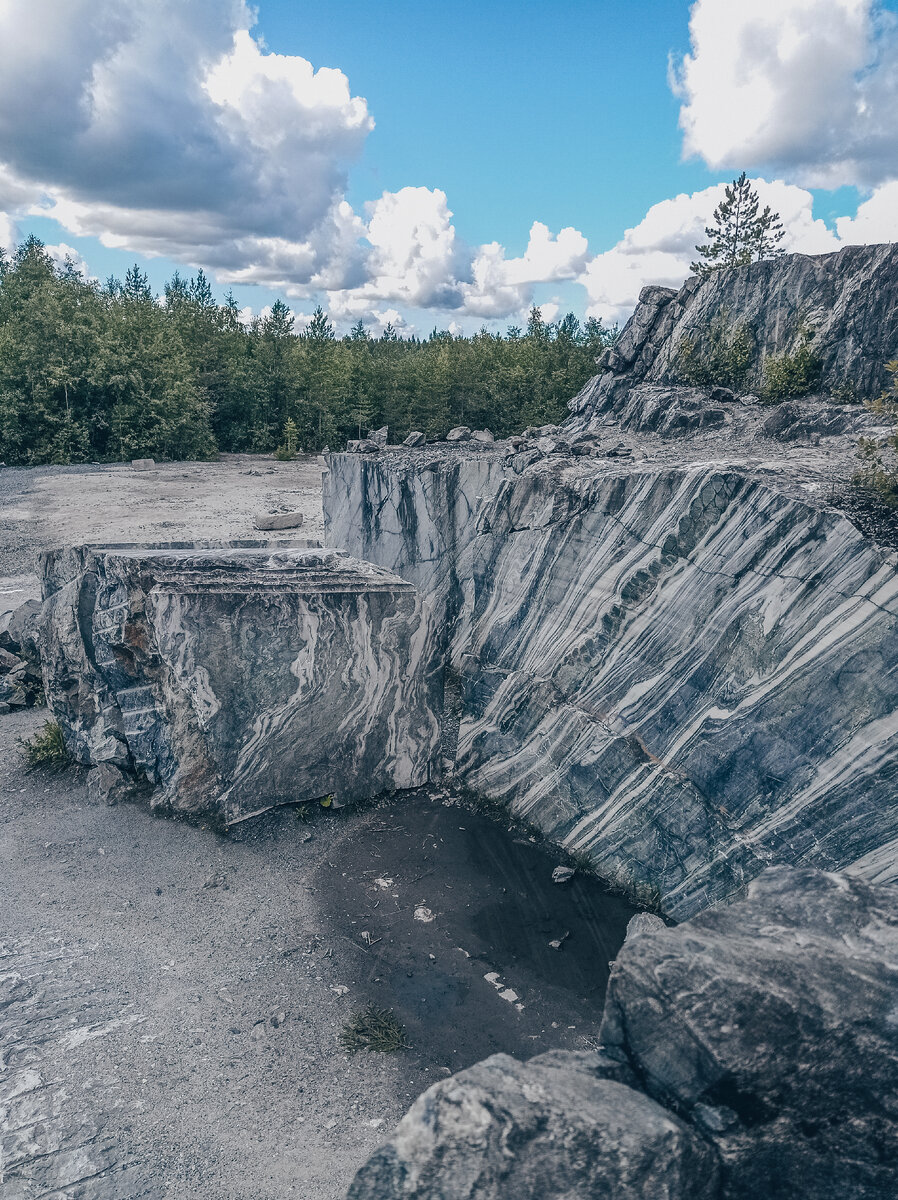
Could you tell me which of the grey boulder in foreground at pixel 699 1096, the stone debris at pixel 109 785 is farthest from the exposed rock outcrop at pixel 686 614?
the stone debris at pixel 109 785

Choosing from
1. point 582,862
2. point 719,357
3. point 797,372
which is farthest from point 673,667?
point 719,357

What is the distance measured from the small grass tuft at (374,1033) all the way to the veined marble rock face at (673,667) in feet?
8.70

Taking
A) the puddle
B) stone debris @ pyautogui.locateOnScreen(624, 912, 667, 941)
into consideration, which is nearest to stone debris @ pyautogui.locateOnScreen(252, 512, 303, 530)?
the puddle

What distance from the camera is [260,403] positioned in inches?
1350

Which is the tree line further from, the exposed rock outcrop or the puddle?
the puddle

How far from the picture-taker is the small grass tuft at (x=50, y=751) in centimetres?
941

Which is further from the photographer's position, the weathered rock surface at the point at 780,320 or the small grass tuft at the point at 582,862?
the weathered rock surface at the point at 780,320

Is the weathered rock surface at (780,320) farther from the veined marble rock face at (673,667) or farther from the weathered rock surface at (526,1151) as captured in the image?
the weathered rock surface at (526,1151)

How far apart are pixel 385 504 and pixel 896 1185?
8.93 metres

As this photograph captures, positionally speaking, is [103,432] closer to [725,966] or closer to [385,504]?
[385,504]

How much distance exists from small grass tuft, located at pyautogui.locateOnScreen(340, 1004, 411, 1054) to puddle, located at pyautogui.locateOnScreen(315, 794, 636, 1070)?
4.1 inches

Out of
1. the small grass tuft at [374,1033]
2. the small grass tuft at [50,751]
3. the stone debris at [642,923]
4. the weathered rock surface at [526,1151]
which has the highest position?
the weathered rock surface at [526,1151]

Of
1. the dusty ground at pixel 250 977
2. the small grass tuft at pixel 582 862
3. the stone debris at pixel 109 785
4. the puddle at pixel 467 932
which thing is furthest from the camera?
the stone debris at pixel 109 785

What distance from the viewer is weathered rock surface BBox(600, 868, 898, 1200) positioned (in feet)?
12.2
